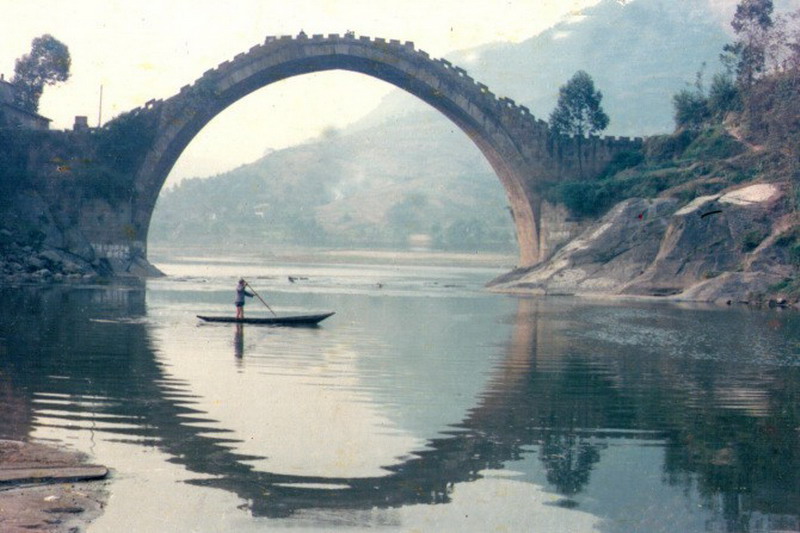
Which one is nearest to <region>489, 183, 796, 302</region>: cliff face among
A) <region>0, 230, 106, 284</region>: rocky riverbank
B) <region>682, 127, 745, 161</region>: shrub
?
<region>682, 127, 745, 161</region>: shrub

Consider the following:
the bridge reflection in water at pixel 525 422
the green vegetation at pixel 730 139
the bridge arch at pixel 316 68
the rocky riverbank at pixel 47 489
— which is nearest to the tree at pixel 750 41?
the green vegetation at pixel 730 139

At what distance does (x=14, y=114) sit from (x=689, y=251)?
3506 cm

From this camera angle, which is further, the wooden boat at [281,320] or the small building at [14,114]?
the small building at [14,114]

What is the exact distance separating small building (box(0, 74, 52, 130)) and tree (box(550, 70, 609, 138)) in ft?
90.4

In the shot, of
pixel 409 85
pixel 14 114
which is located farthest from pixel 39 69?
pixel 409 85

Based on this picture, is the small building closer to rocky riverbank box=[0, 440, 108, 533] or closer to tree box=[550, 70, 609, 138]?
tree box=[550, 70, 609, 138]

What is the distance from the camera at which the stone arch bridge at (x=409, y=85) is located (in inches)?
2557

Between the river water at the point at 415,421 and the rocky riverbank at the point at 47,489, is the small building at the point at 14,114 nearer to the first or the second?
the river water at the point at 415,421

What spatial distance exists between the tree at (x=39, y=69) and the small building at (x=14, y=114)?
4.05 feet

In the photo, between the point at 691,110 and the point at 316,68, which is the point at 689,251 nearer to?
the point at 691,110

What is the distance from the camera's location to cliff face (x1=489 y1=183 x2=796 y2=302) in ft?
151

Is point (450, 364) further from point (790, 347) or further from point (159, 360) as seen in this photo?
point (790, 347)

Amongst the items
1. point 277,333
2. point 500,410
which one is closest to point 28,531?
point 500,410

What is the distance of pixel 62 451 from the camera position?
12.7 metres
